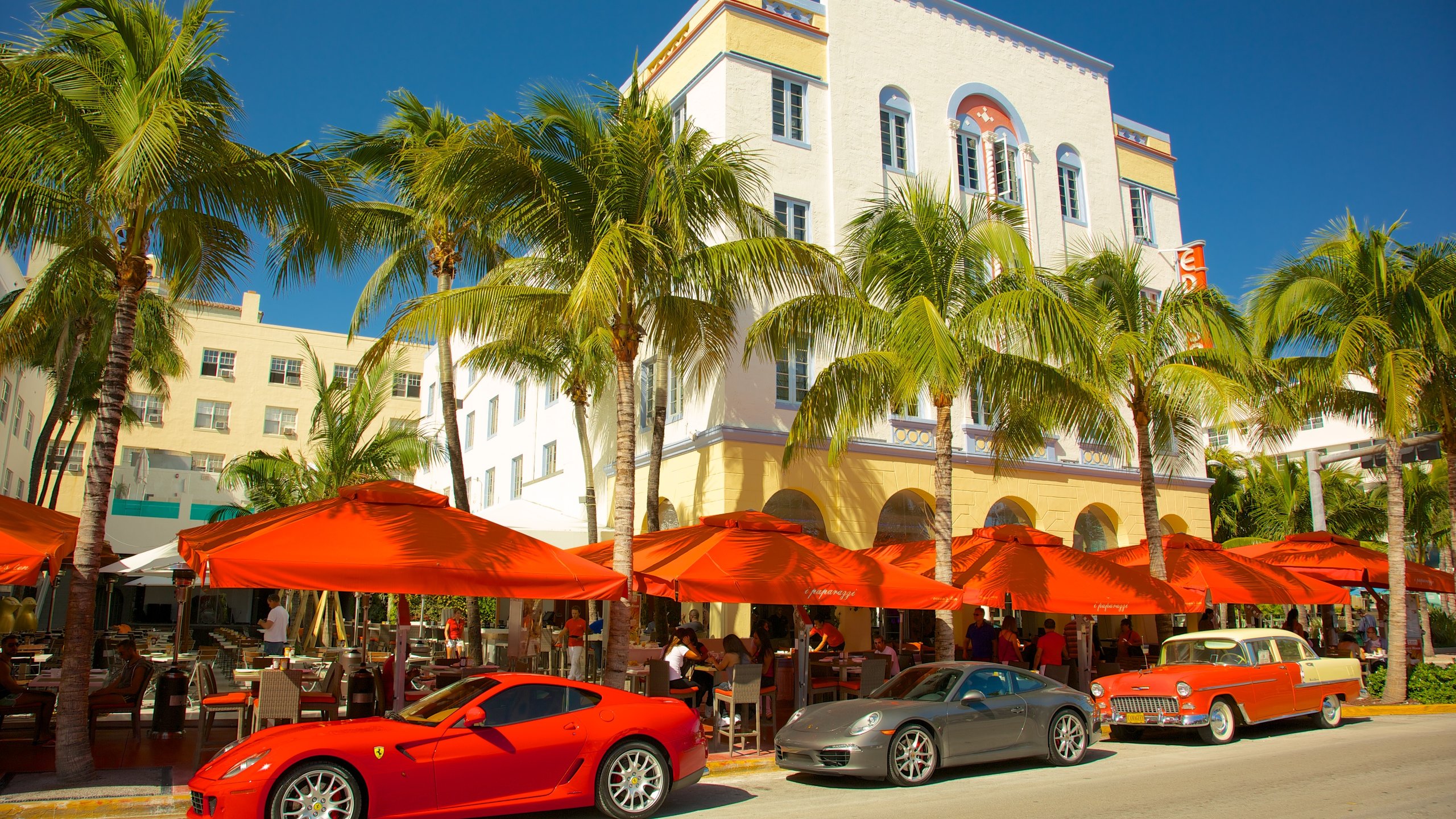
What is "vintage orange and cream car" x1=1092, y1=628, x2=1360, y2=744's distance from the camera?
12805 mm

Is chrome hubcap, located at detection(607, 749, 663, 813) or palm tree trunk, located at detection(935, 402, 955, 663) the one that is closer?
chrome hubcap, located at detection(607, 749, 663, 813)

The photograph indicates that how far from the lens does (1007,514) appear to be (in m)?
24.7

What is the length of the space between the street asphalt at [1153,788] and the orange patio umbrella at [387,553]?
2.39 metres

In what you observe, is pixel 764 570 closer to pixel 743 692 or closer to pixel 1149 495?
pixel 743 692

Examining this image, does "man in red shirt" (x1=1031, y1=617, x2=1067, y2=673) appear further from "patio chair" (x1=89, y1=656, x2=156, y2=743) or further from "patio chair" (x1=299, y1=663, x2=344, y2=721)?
"patio chair" (x1=89, y1=656, x2=156, y2=743)

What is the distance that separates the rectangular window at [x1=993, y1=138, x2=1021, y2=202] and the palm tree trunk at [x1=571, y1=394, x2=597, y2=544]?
12.7m

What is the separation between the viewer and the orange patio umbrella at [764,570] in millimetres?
11781

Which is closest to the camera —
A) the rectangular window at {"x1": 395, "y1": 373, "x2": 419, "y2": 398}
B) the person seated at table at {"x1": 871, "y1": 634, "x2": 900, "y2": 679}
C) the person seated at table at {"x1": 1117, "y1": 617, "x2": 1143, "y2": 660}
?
the person seated at table at {"x1": 871, "y1": 634, "x2": 900, "y2": 679}

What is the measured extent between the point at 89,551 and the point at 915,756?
857 centimetres

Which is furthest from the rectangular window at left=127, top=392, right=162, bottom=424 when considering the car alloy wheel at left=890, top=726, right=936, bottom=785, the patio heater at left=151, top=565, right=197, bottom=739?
the car alloy wheel at left=890, top=726, right=936, bottom=785

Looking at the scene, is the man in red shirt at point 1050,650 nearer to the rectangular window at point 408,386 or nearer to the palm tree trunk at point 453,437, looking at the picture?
the palm tree trunk at point 453,437

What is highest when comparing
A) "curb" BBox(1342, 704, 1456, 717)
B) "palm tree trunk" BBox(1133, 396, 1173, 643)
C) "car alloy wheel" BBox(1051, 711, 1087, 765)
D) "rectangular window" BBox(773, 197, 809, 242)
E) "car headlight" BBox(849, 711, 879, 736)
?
"rectangular window" BBox(773, 197, 809, 242)

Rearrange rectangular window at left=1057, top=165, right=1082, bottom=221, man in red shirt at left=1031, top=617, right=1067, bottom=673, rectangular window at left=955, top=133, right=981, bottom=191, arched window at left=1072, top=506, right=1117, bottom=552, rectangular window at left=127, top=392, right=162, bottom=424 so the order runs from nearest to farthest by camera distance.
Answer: man in red shirt at left=1031, top=617, right=1067, bottom=673 < rectangular window at left=955, top=133, right=981, bottom=191 < arched window at left=1072, top=506, right=1117, bottom=552 < rectangular window at left=1057, top=165, right=1082, bottom=221 < rectangular window at left=127, top=392, right=162, bottom=424

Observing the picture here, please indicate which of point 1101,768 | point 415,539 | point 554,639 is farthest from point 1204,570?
point 415,539
